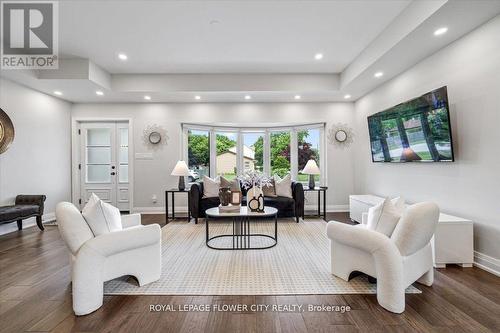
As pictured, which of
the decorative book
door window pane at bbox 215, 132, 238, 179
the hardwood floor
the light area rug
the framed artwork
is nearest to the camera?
the hardwood floor

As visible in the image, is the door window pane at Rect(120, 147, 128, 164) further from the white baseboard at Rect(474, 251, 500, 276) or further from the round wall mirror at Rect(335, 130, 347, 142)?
the white baseboard at Rect(474, 251, 500, 276)

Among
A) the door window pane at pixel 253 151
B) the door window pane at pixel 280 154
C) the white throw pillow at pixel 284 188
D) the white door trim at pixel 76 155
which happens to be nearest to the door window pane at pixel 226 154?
the door window pane at pixel 253 151

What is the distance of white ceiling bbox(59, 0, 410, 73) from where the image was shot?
9.22ft

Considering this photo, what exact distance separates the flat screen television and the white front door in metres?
5.43

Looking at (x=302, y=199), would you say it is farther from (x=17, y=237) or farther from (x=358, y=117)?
(x=17, y=237)

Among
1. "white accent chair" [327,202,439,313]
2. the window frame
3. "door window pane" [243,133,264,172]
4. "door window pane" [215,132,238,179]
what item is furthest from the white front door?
"white accent chair" [327,202,439,313]

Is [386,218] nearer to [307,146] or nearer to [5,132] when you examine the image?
[307,146]

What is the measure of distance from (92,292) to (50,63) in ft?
13.4

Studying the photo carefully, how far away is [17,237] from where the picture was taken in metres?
3.85

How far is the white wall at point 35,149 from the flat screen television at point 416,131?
20.7ft

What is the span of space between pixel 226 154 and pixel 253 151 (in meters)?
0.70

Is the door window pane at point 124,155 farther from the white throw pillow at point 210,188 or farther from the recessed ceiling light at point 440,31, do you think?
the recessed ceiling light at point 440,31

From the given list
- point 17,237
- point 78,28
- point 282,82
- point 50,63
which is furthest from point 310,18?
point 17,237

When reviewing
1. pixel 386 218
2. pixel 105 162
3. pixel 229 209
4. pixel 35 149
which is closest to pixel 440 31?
pixel 386 218
